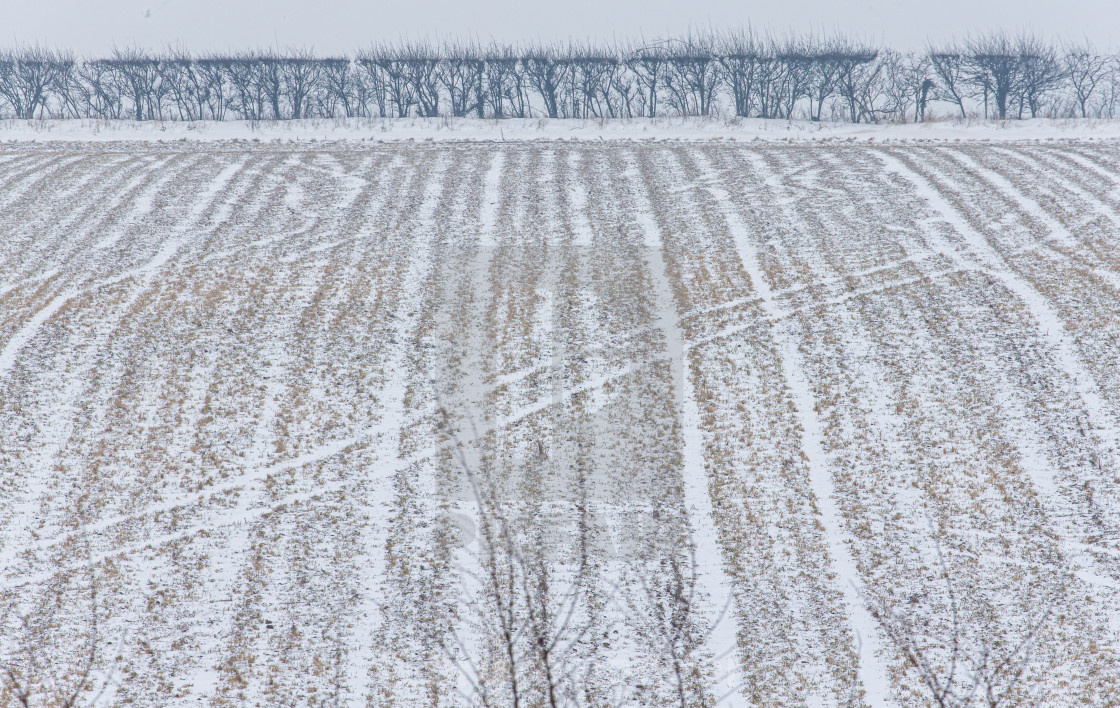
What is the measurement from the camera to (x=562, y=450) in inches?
612

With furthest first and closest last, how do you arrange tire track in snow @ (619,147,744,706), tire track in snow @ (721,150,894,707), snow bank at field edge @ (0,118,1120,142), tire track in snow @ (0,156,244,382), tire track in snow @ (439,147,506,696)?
1. snow bank at field edge @ (0,118,1120,142)
2. tire track in snow @ (0,156,244,382)
3. tire track in snow @ (439,147,506,696)
4. tire track in snow @ (619,147,744,706)
5. tire track in snow @ (721,150,894,707)

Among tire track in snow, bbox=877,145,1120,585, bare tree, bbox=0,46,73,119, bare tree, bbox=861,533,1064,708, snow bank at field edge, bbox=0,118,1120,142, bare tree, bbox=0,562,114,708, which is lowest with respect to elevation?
bare tree, bbox=861,533,1064,708

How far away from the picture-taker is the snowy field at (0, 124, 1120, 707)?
440 inches

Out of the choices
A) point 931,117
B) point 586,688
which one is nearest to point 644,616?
point 586,688

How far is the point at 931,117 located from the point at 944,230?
20.4 m

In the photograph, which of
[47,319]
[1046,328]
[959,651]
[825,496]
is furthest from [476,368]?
[1046,328]

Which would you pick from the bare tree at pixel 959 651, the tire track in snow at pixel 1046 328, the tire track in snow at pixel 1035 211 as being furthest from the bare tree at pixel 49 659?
the tire track in snow at pixel 1035 211

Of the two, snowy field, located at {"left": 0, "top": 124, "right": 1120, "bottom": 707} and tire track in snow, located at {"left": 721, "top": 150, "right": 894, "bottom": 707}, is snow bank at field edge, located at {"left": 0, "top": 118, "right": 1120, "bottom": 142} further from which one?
tire track in snow, located at {"left": 721, "top": 150, "right": 894, "bottom": 707}

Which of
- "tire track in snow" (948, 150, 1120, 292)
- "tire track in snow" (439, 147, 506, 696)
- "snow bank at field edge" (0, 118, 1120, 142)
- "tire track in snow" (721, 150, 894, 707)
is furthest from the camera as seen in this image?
"snow bank at field edge" (0, 118, 1120, 142)

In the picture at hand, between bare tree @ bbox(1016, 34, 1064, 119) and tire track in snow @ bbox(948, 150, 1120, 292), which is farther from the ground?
bare tree @ bbox(1016, 34, 1064, 119)

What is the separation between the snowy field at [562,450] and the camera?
11.2 metres

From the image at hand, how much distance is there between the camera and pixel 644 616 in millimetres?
12008

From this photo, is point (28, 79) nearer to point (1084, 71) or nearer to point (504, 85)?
point (504, 85)

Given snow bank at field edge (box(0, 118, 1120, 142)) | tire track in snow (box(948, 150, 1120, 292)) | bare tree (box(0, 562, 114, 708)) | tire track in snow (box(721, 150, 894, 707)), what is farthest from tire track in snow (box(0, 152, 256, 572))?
tire track in snow (box(948, 150, 1120, 292))
